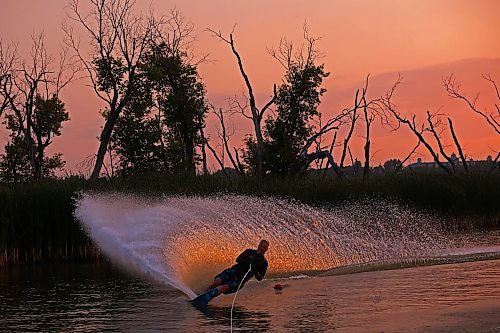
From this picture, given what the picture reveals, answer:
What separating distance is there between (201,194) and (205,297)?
15.5m

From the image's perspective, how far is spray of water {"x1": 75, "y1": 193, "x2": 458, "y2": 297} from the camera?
905 inches

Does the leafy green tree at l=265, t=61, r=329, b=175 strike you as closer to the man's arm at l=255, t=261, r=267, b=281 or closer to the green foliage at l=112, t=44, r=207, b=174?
the green foliage at l=112, t=44, r=207, b=174

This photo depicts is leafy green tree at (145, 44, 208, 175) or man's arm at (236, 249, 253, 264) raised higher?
leafy green tree at (145, 44, 208, 175)

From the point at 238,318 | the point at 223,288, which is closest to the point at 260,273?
the point at 223,288

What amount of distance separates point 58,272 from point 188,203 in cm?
443

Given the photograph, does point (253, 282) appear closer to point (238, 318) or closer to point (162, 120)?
point (238, 318)

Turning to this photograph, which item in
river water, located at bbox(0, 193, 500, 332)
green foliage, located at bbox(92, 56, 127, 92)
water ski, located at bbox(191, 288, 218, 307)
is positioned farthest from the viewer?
green foliage, located at bbox(92, 56, 127, 92)

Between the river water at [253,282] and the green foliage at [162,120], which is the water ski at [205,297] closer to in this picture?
the river water at [253,282]

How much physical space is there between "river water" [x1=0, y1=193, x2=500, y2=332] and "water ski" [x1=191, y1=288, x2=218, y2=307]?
8.3 inches

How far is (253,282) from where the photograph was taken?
2231cm

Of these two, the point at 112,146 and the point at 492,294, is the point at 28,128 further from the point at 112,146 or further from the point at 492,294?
the point at 492,294

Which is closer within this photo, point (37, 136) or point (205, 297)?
point (205, 297)

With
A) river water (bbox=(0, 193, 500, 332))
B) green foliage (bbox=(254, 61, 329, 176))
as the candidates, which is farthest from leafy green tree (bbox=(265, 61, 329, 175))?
river water (bbox=(0, 193, 500, 332))

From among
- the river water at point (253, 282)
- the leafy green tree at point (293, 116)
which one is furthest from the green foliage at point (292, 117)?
the river water at point (253, 282)
